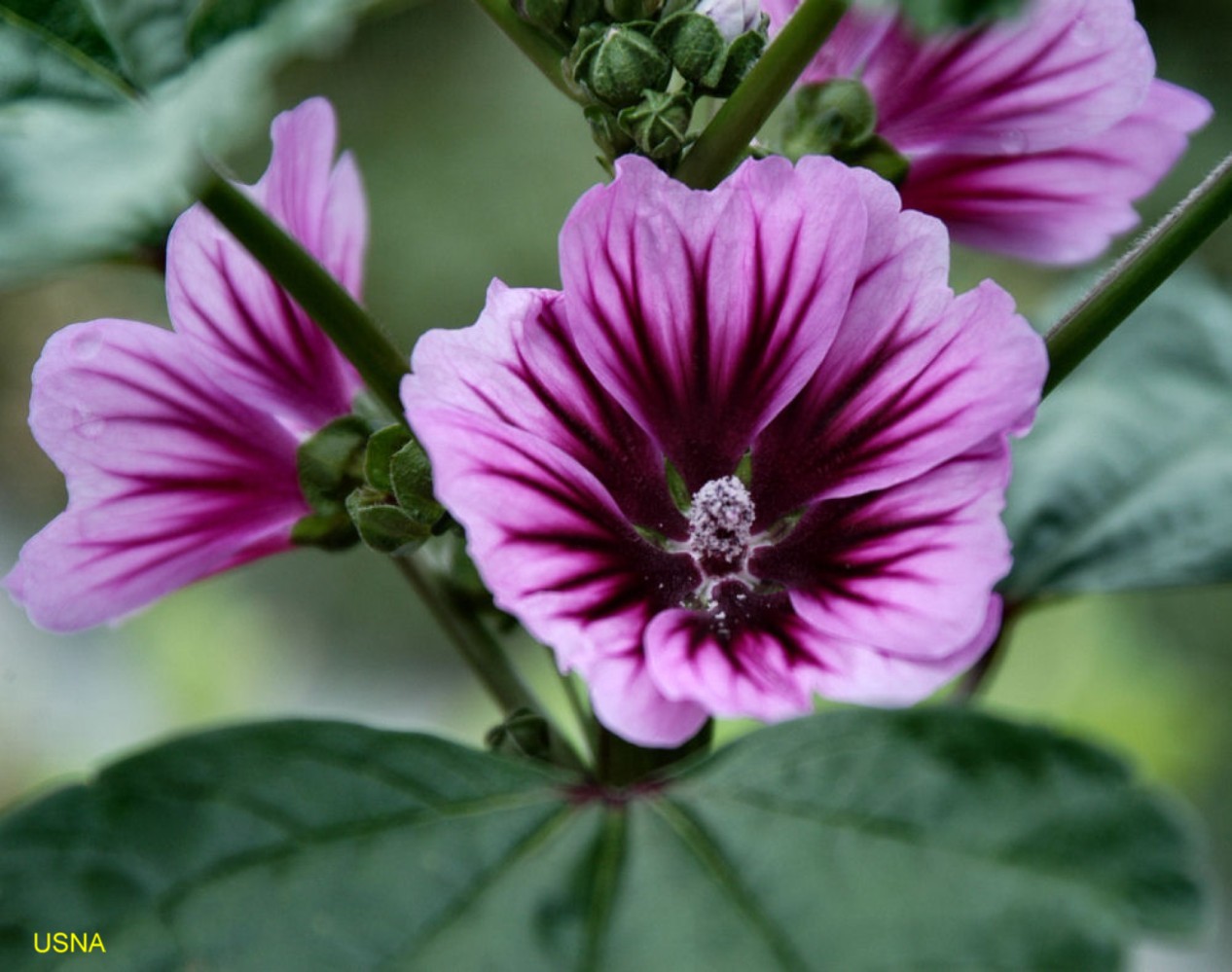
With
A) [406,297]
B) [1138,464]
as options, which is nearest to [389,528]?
[1138,464]

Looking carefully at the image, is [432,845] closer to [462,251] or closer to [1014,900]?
[1014,900]

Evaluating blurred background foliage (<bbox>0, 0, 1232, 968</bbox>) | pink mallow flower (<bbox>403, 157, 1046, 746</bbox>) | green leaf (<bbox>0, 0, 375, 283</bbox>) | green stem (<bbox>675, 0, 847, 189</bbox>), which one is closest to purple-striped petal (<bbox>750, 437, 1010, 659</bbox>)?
pink mallow flower (<bbox>403, 157, 1046, 746</bbox>)

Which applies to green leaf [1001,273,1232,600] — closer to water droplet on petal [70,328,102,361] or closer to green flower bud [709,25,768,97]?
green flower bud [709,25,768,97]

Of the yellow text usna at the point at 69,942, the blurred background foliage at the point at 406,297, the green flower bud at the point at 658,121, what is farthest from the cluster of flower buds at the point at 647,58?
the blurred background foliage at the point at 406,297

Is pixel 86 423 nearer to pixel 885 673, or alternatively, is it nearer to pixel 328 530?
pixel 328 530

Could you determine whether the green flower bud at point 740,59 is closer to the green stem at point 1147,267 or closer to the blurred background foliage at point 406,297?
the green stem at point 1147,267

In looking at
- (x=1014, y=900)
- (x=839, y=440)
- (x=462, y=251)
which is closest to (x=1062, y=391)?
(x=839, y=440)
